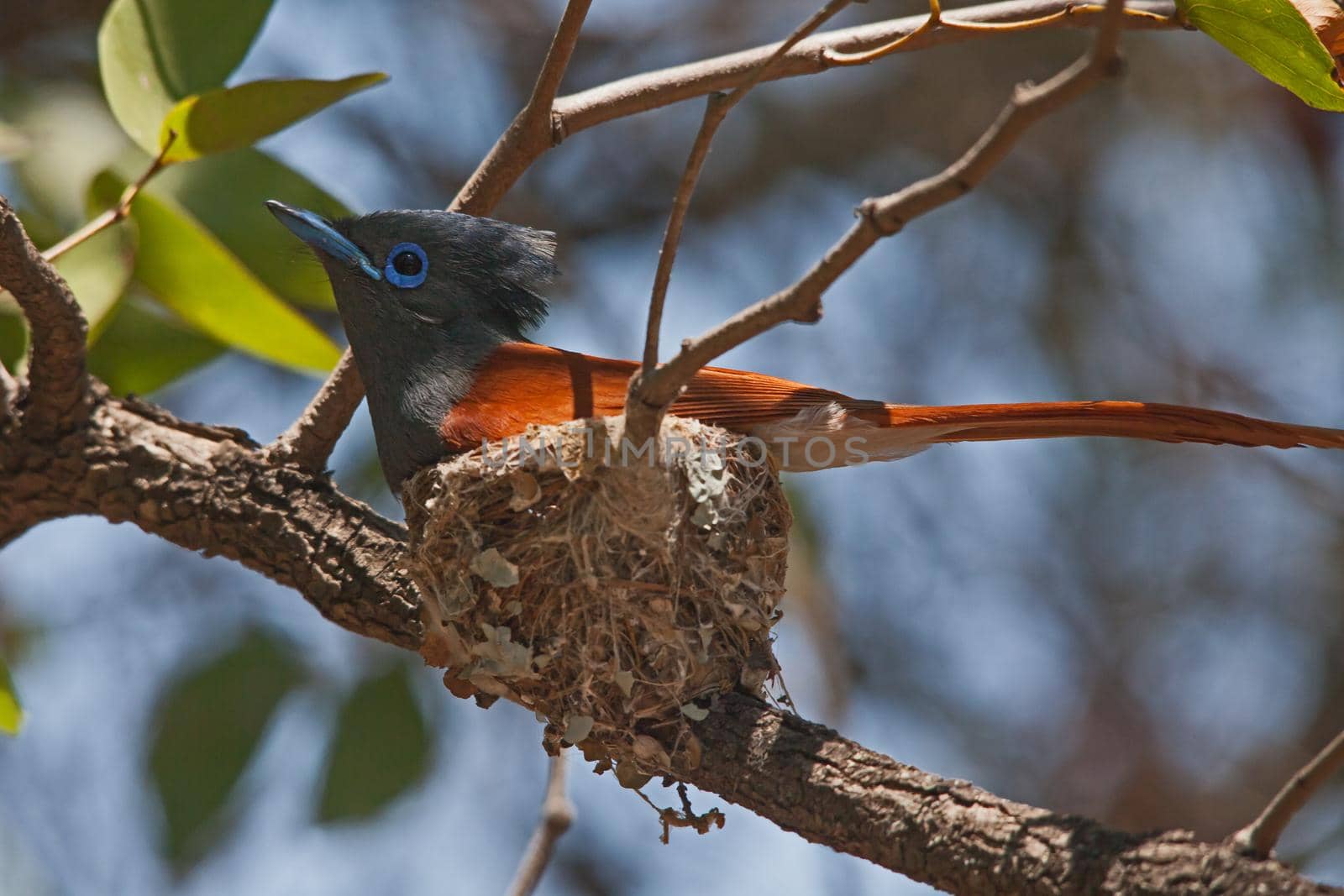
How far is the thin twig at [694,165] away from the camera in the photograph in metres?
2.30

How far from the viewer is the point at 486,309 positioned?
4.08 meters

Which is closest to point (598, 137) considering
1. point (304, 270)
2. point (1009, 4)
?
point (304, 270)

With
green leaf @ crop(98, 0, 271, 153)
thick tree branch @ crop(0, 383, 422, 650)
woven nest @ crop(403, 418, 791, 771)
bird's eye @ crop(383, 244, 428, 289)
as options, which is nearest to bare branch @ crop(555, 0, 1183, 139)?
bird's eye @ crop(383, 244, 428, 289)

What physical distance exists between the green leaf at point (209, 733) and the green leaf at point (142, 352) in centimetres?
134

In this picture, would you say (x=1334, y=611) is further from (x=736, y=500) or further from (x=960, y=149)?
(x=736, y=500)

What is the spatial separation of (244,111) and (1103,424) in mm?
2469

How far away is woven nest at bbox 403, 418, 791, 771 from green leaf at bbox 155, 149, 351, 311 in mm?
1347

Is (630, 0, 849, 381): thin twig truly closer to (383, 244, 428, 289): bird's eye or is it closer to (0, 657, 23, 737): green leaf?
(383, 244, 428, 289): bird's eye

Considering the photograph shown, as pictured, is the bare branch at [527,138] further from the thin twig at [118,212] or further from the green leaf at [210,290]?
the thin twig at [118,212]

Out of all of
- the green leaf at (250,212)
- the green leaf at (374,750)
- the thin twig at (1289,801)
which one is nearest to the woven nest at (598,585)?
the thin twig at (1289,801)

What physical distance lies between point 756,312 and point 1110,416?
1273mm

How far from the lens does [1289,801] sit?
2047mm

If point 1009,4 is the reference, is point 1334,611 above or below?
above

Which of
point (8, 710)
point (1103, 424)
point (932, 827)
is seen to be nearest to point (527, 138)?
point (1103, 424)
